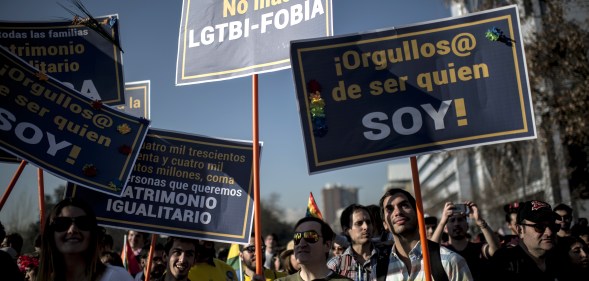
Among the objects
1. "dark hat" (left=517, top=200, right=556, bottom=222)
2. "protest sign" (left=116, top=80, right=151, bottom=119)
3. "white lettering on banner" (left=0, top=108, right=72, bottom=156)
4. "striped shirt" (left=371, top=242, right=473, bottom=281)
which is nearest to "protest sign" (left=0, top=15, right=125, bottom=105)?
"protest sign" (left=116, top=80, right=151, bottom=119)

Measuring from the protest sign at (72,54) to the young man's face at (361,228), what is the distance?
2966mm

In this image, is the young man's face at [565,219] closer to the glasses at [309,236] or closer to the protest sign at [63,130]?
the glasses at [309,236]

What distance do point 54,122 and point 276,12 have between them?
91.9 inches

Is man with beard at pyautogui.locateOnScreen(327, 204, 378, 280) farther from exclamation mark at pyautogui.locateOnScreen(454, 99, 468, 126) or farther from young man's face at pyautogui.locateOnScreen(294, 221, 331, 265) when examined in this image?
exclamation mark at pyautogui.locateOnScreen(454, 99, 468, 126)

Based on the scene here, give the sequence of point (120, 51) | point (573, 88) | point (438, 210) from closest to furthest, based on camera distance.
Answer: point (120, 51), point (573, 88), point (438, 210)

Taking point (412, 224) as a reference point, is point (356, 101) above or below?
above

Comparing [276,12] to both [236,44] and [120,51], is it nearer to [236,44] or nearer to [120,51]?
[236,44]

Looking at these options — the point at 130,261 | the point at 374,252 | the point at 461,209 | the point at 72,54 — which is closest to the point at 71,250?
the point at 374,252

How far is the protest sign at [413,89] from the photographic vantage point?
13.9 ft

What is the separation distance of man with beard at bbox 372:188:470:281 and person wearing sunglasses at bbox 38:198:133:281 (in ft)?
5.99

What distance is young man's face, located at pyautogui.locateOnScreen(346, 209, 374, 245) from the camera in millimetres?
5730

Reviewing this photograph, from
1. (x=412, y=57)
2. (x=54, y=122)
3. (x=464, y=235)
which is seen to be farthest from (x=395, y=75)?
(x=54, y=122)

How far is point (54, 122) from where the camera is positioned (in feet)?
18.3

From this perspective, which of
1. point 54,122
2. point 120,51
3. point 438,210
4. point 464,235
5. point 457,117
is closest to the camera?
point 457,117
